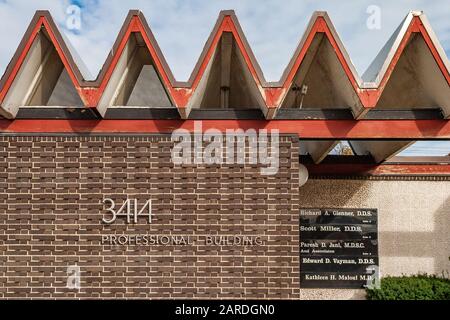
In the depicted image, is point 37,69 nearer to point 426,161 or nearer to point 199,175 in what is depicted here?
point 199,175

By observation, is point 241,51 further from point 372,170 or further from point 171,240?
point 372,170

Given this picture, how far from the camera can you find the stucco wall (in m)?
8.38

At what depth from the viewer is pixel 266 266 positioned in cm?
526

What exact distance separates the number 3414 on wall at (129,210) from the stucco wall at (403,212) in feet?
14.2

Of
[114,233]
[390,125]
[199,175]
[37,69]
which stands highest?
[37,69]

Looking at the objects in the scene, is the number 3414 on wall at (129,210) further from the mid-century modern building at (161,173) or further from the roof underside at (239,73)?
the roof underside at (239,73)

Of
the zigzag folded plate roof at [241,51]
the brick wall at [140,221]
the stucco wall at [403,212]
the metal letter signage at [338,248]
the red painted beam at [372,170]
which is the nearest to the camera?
the zigzag folded plate roof at [241,51]

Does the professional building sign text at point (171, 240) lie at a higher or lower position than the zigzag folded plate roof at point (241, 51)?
lower

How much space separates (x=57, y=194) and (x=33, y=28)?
2.45 metres

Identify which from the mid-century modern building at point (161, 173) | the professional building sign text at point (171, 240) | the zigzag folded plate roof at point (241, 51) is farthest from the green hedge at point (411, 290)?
the zigzag folded plate roof at point (241, 51)

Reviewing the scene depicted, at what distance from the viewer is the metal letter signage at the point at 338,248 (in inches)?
319

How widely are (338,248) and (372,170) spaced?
2.07 metres

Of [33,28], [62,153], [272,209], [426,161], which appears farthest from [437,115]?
[33,28]

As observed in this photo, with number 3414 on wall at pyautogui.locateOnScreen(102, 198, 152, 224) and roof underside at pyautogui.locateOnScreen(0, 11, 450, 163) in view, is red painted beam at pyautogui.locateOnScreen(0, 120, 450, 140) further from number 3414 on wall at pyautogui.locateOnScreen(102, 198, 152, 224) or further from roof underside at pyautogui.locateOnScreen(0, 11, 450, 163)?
number 3414 on wall at pyautogui.locateOnScreen(102, 198, 152, 224)
